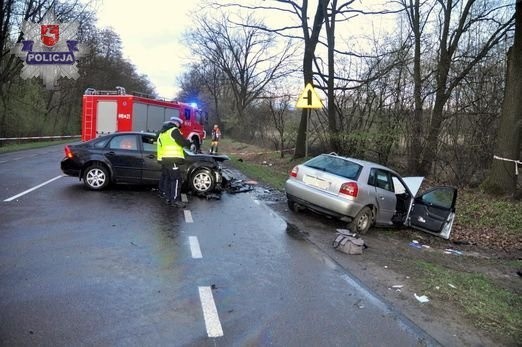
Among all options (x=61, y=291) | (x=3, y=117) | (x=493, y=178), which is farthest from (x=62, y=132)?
(x=61, y=291)

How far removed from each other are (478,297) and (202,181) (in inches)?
309

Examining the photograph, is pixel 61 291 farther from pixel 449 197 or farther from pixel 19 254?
pixel 449 197

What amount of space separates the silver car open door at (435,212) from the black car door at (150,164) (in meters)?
6.13

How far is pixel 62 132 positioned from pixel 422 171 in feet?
153

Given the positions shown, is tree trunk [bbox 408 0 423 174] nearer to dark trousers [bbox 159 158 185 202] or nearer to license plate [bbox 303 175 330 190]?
license plate [bbox 303 175 330 190]

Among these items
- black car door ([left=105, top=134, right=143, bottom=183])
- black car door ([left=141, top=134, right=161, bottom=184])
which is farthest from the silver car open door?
black car door ([left=105, top=134, right=143, bottom=183])

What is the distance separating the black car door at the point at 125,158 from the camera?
481 inches

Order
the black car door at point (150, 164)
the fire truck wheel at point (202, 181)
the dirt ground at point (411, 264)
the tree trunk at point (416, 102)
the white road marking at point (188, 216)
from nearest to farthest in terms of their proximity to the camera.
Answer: the dirt ground at point (411, 264), the white road marking at point (188, 216), the black car door at point (150, 164), the fire truck wheel at point (202, 181), the tree trunk at point (416, 102)

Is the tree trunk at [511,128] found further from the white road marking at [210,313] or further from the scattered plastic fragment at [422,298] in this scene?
the white road marking at [210,313]

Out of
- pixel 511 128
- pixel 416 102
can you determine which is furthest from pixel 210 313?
pixel 416 102

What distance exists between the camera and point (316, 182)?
33.6ft

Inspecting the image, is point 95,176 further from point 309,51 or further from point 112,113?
point 309,51

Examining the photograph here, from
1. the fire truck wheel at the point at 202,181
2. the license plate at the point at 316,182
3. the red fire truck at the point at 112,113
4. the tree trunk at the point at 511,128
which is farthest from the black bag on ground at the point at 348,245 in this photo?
the red fire truck at the point at 112,113

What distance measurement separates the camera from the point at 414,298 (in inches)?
234
